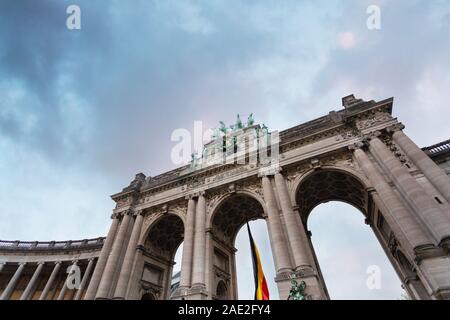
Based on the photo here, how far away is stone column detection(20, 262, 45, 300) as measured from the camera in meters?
31.1

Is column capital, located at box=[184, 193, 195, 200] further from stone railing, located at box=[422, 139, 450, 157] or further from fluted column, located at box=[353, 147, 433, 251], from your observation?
stone railing, located at box=[422, 139, 450, 157]

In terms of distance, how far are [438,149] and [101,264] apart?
3331 centimetres

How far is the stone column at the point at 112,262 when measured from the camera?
20902 mm

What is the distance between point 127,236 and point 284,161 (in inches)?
740

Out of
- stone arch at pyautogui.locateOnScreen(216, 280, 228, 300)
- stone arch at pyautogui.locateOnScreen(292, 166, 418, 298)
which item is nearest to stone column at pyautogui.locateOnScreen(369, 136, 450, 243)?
stone arch at pyautogui.locateOnScreen(292, 166, 418, 298)

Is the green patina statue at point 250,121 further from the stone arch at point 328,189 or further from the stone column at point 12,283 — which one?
the stone column at point 12,283

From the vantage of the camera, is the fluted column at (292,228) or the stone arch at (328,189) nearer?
the fluted column at (292,228)

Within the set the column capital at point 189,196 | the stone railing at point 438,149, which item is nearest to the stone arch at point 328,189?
the stone railing at point 438,149

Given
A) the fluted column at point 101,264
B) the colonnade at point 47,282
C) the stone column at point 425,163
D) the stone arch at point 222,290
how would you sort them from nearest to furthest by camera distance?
the stone column at point 425,163, the fluted column at point 101,264, the stone arch at point 222,290, the colonnade at point 47,282

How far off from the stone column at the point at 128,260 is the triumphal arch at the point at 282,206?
95mm
